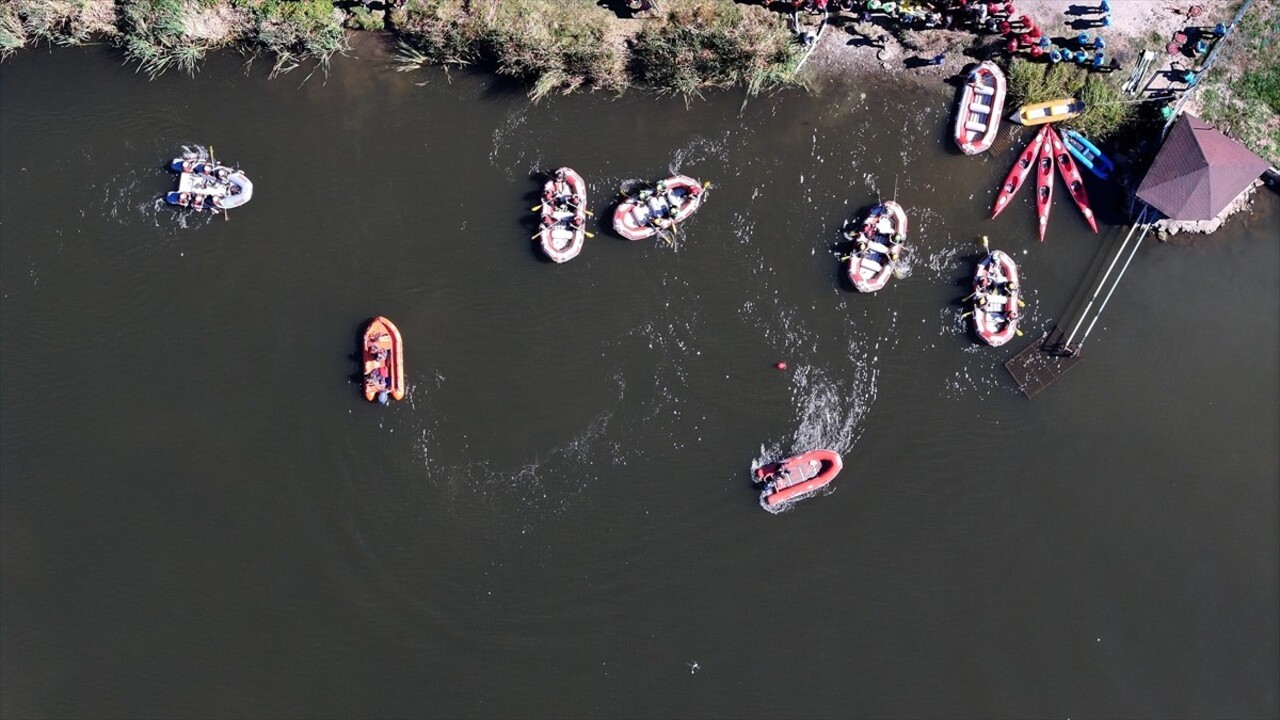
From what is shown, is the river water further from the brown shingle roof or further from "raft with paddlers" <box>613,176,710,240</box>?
the brown shingle roof

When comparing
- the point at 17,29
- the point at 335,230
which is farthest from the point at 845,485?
the point at 17,29

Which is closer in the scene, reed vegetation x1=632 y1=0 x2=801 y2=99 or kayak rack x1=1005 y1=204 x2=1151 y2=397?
reed vegetation x1=632 y1=0 x2=801 y2=99

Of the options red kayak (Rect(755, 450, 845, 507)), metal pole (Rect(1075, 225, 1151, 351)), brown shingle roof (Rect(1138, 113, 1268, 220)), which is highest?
brown shingle roof (Rect(1138, 113, 1268, 220))

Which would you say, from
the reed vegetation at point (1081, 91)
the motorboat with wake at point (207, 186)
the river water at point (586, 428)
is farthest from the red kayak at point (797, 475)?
the motorboat with wake at point (207, 186)

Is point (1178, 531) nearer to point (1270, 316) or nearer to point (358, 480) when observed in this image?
point (1270, 316)

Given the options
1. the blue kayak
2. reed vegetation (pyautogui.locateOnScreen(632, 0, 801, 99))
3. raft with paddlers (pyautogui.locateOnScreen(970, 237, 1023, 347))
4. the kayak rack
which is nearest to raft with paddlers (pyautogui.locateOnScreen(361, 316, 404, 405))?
reed vegetation (pyautogui.locateOnScreen(632, 0, 801, 99))

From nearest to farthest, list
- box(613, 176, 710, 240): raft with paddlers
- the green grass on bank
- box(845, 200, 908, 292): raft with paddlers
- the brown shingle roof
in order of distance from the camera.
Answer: the brown shingle roof → the green grass on bank → box(845, 200, 908, 292): raft with paddlers → box(613, 176, 710, 240): raft with paddlers
